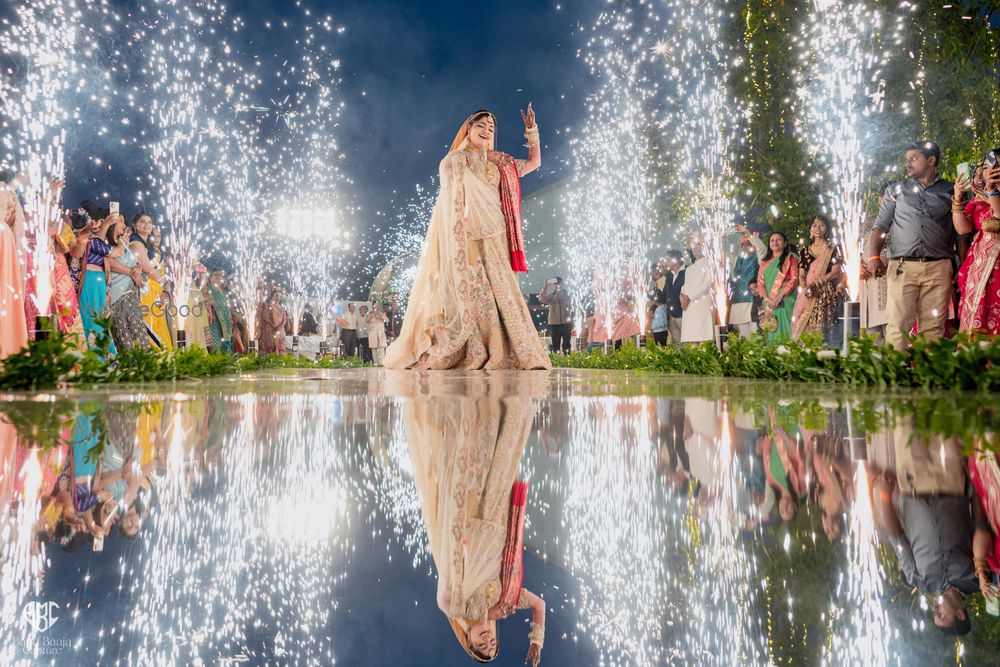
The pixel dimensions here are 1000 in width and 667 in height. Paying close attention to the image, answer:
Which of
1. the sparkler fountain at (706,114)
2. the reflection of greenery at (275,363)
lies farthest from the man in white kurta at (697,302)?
the reflection of greenery at (275,363)

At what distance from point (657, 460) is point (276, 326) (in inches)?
667

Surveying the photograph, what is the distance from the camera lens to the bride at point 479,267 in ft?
20.6

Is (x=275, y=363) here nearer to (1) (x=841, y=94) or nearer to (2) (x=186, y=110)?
(2) (x=186, y=110)

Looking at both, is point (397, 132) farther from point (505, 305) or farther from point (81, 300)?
point (505, 305)

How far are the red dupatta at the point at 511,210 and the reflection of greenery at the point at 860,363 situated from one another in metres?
1.79

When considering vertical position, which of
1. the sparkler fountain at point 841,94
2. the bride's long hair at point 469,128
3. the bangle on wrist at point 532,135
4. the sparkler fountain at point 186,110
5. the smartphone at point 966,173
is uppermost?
the sparkler fountain at point 186,110

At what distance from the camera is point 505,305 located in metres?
6.33

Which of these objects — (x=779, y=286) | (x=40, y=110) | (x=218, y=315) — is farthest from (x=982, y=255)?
(x=40, y=110)

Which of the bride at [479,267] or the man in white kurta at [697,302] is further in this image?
the man in white kurta at [697,302]

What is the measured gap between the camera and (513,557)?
601mm

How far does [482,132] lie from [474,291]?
148 centimetres

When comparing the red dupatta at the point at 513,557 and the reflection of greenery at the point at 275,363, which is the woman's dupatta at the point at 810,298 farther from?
the red dupatta at the point at 513,557

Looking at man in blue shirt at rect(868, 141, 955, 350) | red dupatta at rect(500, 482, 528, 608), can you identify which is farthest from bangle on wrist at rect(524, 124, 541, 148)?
red dupatta at rect(500, 482, 528, 608)

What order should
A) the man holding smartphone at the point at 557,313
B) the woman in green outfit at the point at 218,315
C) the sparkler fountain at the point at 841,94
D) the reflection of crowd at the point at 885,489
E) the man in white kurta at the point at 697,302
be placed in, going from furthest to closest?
the man holding smartphone at the point at 557,313, the woman in green outfit at the point at 218,315, the man in white kurta at the point at 697,302, the sparkler fountain at the point at 841,94, the reflection of crowd at the point at 885,489
